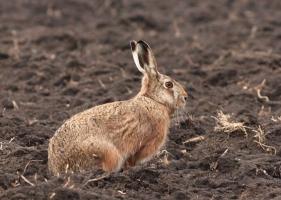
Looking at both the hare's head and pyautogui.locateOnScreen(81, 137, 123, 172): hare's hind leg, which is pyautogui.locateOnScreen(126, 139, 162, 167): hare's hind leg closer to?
pyautogui.locateOnScreen(81, 137, 123, 172): hare's hind leg

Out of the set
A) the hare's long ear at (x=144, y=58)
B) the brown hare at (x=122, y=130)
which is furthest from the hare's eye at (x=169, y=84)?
the hare's long ear at (x=144, y=58)

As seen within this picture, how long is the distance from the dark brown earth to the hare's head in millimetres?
541

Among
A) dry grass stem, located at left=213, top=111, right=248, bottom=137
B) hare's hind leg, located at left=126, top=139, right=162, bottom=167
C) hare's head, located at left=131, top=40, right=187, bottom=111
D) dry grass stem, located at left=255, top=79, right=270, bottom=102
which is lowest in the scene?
hare's hind leg, located at left=126, top=139, right=162, bottom=167

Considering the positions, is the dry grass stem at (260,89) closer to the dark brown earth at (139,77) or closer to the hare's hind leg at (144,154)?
the dark brown earth at (139,77)

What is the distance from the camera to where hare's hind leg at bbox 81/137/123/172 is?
22.5 ft

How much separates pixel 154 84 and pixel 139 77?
124 inches

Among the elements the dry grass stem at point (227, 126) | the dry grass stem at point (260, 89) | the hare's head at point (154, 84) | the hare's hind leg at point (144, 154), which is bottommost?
the hare's hind leg at point (144, 154)

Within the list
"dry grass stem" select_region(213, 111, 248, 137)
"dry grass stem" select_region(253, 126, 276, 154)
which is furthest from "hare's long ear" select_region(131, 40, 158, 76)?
"dry grass stem" select_region(253, 126, 276, 154)

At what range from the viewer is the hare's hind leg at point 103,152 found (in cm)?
685

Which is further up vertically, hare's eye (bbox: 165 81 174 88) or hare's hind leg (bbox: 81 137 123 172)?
hare's eye (bbox: 165 81 174 88)

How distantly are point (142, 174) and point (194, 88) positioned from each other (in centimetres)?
402

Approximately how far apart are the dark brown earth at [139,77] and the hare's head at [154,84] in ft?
1.77

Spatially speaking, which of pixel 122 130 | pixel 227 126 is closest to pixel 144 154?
pixel 122 130

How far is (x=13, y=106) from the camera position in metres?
9.81
